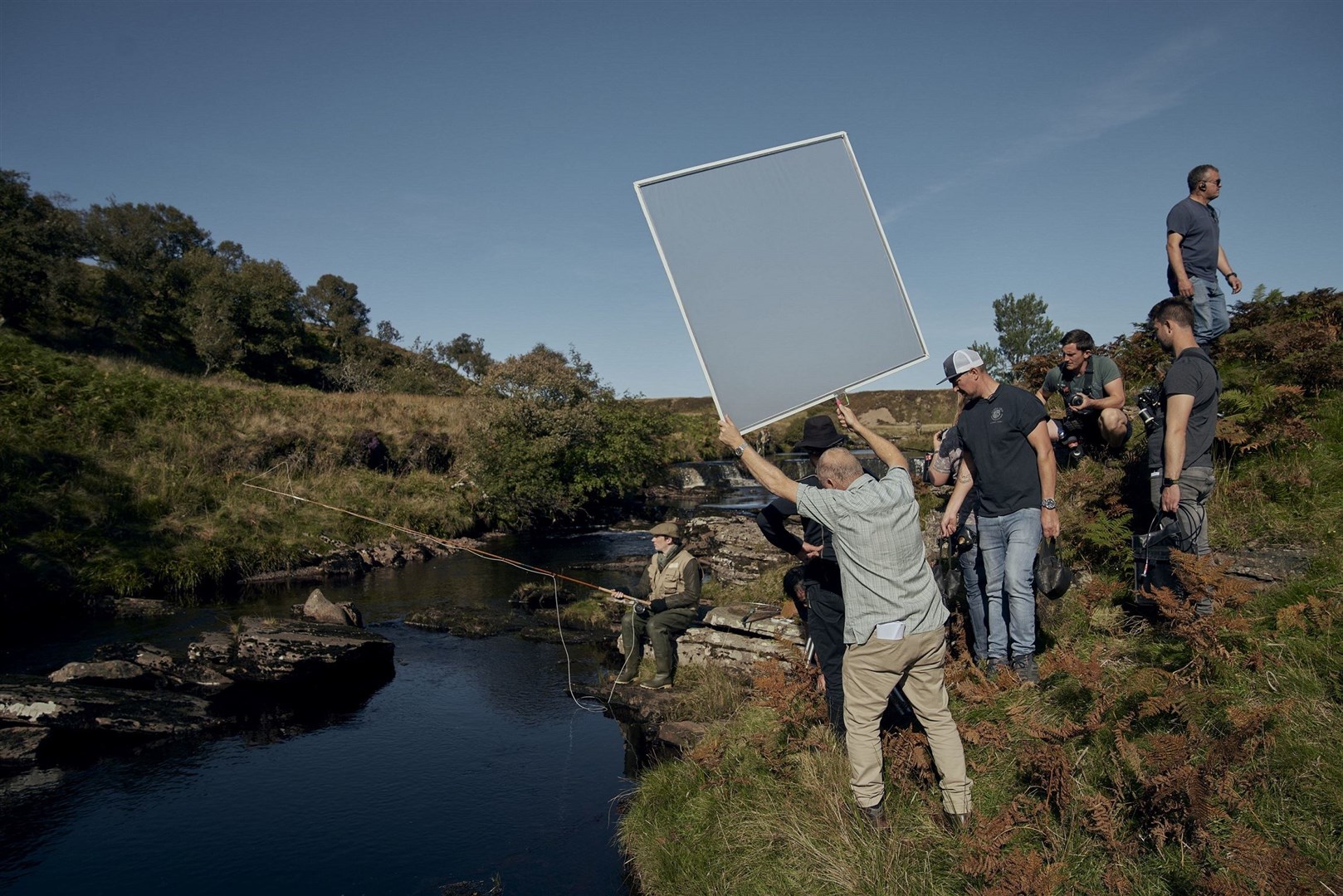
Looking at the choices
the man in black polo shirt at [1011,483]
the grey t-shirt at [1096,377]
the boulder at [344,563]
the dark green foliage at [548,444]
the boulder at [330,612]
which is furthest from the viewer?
the dark green foliage at [548,444]

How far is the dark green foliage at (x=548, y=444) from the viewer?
2569 cm

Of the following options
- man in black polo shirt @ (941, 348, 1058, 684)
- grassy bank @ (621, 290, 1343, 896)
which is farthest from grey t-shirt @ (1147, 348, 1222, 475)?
grassy bank @ (621, 290, 1343, 896)

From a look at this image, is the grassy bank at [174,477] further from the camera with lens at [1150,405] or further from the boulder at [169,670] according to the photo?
the camera with lens at [1150,405]

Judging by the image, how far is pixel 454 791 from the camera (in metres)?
7.57

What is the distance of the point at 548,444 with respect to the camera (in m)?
26.0

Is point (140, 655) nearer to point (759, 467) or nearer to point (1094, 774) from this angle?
point (759, 467)

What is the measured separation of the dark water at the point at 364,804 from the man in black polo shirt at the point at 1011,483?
3.79 meters

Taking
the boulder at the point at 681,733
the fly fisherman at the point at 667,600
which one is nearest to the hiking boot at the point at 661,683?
the fly fisherman at the point at 667,600

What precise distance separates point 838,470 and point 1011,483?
182 centimetres

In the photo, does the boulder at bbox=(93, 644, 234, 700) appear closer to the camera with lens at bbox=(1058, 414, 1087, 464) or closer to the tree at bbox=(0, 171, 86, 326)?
the camera with lens at bbox=(1058, 414, 1087, 464)

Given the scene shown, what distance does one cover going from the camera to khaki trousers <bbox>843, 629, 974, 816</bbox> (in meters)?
4.23

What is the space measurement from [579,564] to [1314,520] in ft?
51.0

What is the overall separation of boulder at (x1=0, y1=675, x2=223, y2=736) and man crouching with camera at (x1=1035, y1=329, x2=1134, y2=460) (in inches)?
419

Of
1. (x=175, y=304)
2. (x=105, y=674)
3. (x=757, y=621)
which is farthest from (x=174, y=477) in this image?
(x=175, y=304)
